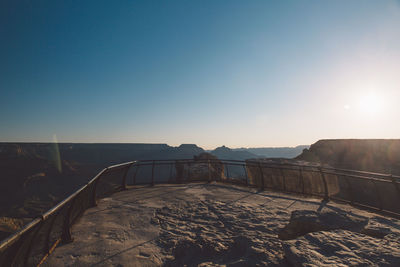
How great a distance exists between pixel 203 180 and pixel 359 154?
157 ft

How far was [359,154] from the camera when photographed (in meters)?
39.5

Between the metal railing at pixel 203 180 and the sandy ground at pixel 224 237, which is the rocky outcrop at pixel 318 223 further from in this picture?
the metal railing at pixel 203 180

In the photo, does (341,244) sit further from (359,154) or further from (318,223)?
(359,154)

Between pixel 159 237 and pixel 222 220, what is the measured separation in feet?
4.99

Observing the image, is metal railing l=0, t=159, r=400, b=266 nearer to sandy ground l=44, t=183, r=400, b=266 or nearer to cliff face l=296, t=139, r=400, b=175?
sandy ground l=44, t=183, r=400, b=266

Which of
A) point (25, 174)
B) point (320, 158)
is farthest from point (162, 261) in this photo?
point (25, 174)


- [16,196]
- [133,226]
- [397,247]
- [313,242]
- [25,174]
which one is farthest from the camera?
[25,174]

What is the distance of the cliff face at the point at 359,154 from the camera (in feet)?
113

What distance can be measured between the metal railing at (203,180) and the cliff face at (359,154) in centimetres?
961

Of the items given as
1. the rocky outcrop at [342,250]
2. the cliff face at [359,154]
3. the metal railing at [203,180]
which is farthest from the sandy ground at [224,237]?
the cliff face at [359,154]

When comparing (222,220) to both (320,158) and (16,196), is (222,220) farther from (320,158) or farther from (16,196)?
(16,196)

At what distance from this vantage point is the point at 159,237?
328 centimetres

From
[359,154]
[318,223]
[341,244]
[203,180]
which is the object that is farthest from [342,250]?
[359,154]

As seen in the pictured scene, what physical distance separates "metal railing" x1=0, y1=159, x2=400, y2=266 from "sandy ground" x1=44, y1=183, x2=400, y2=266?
375mm
